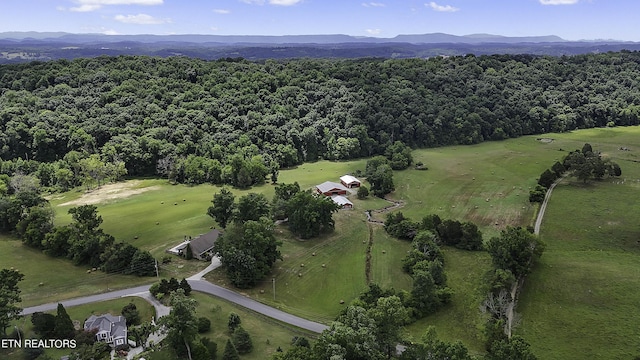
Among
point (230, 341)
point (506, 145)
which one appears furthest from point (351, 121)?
point (230, 341)

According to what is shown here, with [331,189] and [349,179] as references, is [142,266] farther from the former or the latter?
[349,179]

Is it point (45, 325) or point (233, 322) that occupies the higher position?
point (45, 325)

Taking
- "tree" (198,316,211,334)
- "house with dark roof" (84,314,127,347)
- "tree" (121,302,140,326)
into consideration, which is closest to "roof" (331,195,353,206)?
"tree" (198,316,211,334)

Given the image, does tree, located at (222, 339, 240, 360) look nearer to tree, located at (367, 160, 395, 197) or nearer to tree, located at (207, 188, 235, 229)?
tree, located at (207, 188, 235, 229)

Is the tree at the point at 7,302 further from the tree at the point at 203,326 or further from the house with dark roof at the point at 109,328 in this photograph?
the tree at the point at 203,326

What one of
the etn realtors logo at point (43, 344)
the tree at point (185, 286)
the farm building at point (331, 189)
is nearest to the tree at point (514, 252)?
the tree at point (185, 286)

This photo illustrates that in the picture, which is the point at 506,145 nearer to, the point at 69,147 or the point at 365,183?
the point at 365,183

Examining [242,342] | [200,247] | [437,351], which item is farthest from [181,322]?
[200,247]
